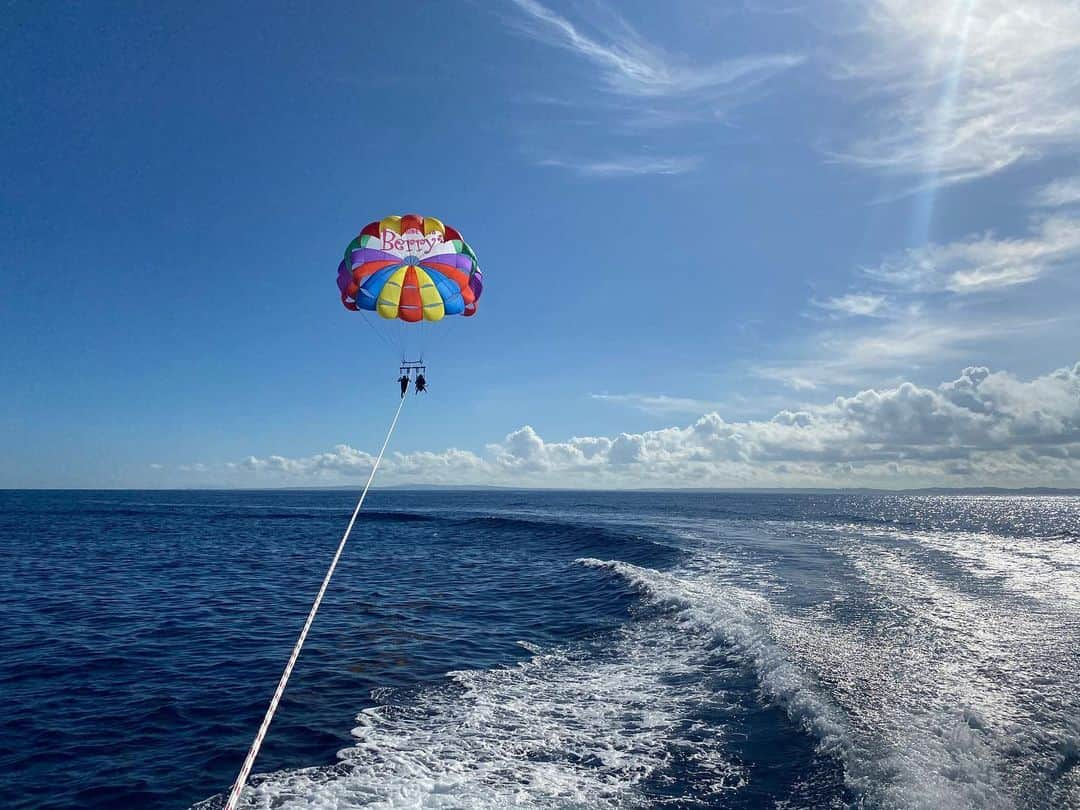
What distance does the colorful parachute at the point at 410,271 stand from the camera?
22.9m

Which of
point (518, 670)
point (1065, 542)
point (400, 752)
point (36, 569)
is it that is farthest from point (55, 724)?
point (1065, 542)

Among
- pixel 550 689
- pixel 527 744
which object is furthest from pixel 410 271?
pixel 527 744

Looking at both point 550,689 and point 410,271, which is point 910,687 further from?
point 410,271

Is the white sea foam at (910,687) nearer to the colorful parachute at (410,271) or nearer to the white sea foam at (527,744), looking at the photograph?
the white sea foam at (527,744)

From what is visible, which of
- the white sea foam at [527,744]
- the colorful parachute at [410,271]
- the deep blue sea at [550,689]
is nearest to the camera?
the white sea foam at [527,744]

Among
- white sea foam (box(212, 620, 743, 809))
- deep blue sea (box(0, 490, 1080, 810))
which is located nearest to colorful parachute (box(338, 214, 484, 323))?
deep blue sea (box(0, 490, 1080, 810))

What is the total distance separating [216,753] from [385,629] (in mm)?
7446

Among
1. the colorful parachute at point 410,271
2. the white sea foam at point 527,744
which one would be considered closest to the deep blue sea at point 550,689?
the white sea foam at point 527,744

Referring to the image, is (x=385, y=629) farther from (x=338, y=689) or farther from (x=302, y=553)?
(x=302, y=553)

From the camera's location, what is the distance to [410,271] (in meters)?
23.8

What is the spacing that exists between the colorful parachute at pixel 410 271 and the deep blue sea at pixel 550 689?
37.3 feet

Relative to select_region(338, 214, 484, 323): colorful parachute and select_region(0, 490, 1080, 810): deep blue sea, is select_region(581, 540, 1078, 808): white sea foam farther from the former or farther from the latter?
select_region(338, 214, 484, 323): colorful parachute

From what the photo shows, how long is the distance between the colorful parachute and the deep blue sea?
11381 millimetres

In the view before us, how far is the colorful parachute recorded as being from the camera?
2294 cm
